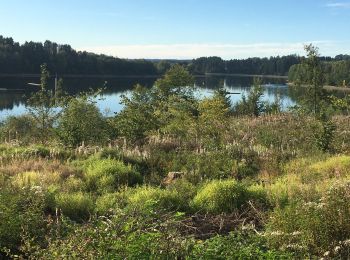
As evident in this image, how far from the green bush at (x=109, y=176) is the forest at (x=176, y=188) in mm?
24

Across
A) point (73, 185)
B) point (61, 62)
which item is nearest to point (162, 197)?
Result: point (73, 185)

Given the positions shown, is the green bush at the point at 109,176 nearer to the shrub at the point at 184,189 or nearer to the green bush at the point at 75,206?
the shrub at the point at 184,189

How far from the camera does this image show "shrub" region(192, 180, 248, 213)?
24.6ft

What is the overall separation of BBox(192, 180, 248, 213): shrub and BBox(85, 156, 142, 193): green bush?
1.78 metres

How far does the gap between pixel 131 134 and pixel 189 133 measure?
6.75ft

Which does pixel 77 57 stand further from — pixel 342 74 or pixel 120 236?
pixel 120 236

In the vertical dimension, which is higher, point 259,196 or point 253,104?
point 253,104

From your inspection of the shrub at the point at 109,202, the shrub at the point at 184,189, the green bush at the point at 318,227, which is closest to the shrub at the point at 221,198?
the shrub at the point at 184,189

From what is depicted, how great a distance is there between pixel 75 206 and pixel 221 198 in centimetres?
237

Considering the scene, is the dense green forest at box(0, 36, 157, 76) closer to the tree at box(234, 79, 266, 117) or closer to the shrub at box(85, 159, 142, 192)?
the tree at box(234, 79, 266, 117)

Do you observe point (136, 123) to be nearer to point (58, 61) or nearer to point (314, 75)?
point (314, 75)

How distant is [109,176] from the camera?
362 inches

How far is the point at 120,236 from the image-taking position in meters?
4.45

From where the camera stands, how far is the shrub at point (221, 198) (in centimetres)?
750
